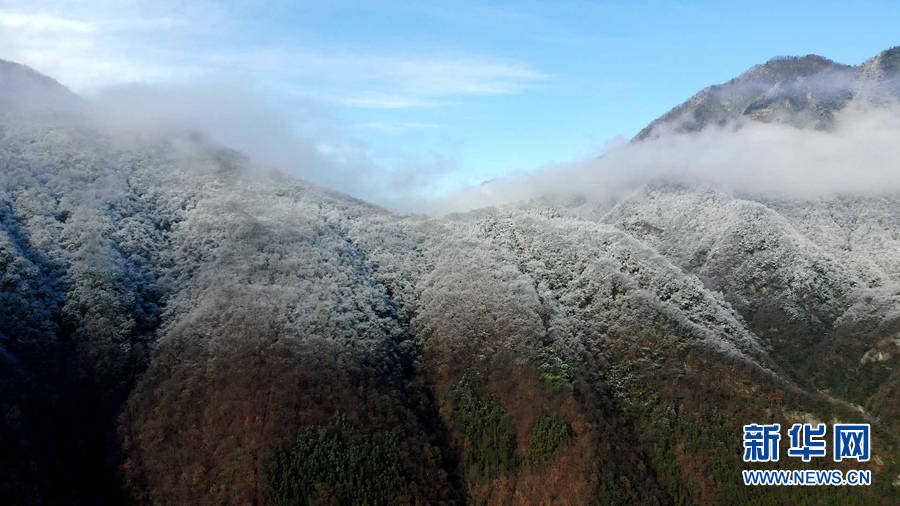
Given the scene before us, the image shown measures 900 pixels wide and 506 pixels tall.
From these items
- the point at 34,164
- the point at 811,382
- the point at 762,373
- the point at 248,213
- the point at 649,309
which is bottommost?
the point at 811,382

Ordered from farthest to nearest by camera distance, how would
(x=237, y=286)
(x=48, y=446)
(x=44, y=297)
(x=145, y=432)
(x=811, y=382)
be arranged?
(x=811, y=382) → (x=237, y=286) → (x=44, y=297) → (x=145, y=432) → (x=48, y=446)

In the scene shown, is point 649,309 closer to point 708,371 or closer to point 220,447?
point 708,371

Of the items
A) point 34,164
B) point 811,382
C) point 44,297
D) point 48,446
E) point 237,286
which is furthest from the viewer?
point 811,382

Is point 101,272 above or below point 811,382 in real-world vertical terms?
above

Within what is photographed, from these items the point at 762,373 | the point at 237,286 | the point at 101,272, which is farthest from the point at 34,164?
the point at 762,373

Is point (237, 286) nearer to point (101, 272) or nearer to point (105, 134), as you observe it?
point (101, 272)

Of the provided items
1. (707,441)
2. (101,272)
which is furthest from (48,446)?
(707,441)

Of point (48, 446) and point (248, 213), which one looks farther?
point (248, 213)
